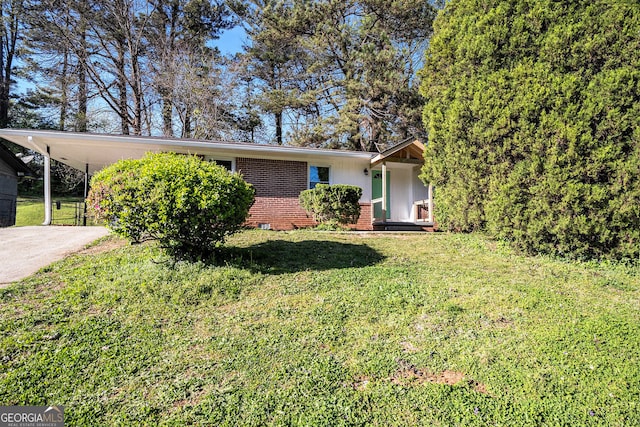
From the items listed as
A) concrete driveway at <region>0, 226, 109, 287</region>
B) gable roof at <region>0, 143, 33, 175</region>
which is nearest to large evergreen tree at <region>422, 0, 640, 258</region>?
concrete driveway at <region>0, 226, 109, 287</region>

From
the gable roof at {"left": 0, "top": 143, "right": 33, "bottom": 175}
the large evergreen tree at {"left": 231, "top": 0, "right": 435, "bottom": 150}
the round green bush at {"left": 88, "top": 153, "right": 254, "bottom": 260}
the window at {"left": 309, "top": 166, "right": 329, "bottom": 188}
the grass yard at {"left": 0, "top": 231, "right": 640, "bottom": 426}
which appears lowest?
the grass yard at {"left": 0, "top": 231, "right": 640, "bottom": 426}

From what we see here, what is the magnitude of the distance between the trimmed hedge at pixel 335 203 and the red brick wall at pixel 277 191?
4.14 feet

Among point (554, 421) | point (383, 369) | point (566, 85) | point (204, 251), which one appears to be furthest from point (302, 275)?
point (566, 85)

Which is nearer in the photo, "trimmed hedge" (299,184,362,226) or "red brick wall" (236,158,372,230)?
"trimmed hedge" (299,184,362,226)

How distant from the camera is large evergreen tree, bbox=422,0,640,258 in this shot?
4582mm

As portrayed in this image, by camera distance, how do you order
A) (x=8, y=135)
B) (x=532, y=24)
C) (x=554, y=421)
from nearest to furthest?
(x=554, y=421) < (x=532, y=24) < (x=8, y=135)

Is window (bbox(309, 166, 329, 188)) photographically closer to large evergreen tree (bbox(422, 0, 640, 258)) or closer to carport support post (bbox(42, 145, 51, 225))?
large evergreen tree (bbox(422, 0, 640, 258))

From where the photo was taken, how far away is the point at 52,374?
2.60 m

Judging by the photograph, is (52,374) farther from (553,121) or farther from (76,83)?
(76,83)

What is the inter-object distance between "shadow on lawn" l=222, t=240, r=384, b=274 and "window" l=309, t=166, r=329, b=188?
4829mm

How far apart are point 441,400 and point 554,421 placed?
0.71m

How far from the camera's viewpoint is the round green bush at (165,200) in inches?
169

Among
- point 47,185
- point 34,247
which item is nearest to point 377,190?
point 34,247

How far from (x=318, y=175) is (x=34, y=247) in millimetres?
7709
